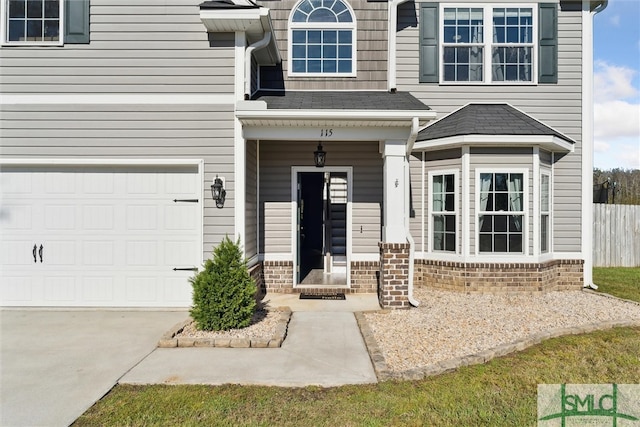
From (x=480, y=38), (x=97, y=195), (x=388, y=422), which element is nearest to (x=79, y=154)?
(x=97, y=195)

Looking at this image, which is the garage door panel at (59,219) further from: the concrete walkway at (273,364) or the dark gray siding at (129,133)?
the concrete walkway at (273,364)

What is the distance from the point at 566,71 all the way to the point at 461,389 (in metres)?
7.44

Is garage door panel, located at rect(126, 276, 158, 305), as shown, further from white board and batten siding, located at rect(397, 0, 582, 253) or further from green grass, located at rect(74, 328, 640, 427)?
white board and batten siding, located at rect(397, 0, 582, 253)

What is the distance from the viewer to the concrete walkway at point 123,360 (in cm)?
330

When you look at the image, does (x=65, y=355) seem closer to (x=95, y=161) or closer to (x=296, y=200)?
(x=95, y=161)

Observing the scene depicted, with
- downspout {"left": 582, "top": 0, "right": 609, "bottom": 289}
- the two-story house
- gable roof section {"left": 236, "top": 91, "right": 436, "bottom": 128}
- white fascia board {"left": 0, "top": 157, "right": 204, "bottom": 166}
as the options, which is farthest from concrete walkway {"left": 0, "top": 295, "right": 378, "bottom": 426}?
downspout {"left": 582, "top": 0, "right": 609, "bottom": 289}

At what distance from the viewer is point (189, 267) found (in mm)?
5906

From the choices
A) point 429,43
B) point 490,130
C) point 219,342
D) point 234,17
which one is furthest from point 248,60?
point 490,130

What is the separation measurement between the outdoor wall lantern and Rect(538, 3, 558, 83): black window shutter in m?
6.81

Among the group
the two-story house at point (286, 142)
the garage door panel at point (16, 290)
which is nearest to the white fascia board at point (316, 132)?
the two-story house at point (286, 142)

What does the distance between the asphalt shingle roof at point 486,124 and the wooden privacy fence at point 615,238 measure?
428 centimetres

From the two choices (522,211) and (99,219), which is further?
(522,211)

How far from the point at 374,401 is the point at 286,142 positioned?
17.7ft

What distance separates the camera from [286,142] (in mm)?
7527
